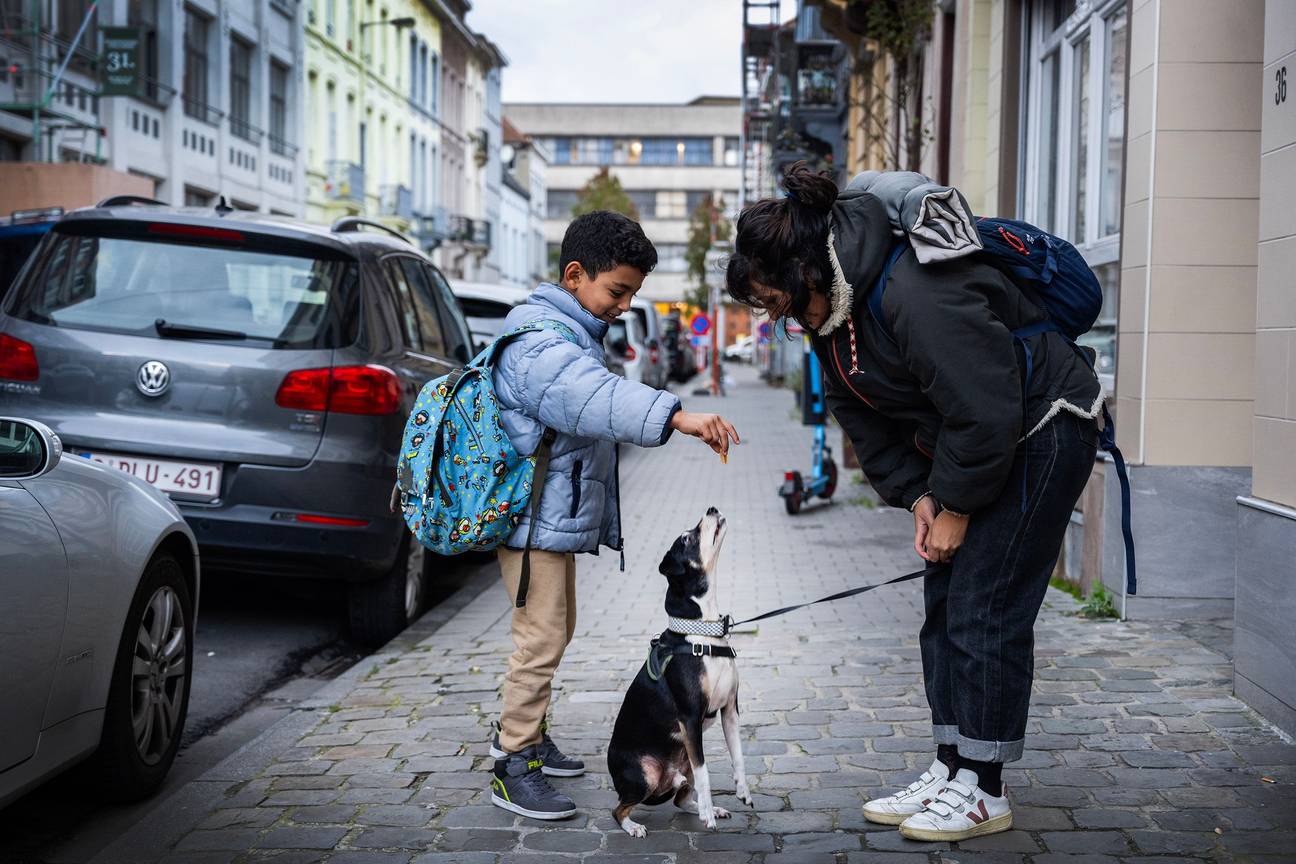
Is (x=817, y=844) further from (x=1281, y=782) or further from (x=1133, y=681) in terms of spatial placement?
(x=1133, y=681)

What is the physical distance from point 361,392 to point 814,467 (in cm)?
669

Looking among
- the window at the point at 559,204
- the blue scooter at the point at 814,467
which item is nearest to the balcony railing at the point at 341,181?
the blue scooter at the point at 814,467

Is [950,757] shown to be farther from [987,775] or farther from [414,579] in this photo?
[414,579]

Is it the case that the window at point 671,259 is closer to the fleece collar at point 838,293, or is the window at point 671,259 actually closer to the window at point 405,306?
the window at point 405,306

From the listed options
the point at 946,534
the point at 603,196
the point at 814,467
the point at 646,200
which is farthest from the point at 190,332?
the point at 646,200

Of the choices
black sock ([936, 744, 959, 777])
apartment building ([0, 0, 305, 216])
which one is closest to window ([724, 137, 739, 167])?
apartment building ([0, 0, 305, 216])

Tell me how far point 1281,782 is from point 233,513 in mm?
4180

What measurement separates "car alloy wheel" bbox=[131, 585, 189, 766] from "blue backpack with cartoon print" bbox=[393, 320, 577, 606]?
3.25 ft

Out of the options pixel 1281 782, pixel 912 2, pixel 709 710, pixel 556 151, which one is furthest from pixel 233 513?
pixel 556 151

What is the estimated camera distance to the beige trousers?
13.6 ft

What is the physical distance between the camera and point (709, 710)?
3.79 metres

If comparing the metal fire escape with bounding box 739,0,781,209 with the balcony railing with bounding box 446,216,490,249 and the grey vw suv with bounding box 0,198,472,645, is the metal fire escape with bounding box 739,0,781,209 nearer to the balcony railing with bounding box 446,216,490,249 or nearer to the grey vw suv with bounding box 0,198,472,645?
the balcony railing with bounding box 446,216,490,249

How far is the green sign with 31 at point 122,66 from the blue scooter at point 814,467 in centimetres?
1423

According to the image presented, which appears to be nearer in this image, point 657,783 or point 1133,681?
point 657,783
